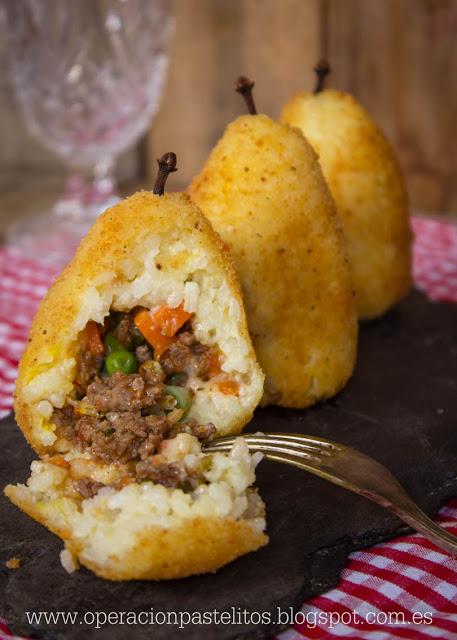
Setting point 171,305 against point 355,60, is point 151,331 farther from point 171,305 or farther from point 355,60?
point 355,60

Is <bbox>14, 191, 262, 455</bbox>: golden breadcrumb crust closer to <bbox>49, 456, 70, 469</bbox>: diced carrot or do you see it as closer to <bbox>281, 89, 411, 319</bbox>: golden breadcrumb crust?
<bbox>49, 456, 70, 469</bbox>: diced carrot

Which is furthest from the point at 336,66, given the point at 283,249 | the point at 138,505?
the point at 138,505

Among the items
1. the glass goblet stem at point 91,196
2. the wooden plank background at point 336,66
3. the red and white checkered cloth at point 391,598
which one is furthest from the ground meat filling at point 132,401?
the wooden plank background at point 336,66

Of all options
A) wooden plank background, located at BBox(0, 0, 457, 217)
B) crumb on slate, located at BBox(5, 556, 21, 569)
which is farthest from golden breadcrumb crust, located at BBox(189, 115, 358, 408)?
wooden plank background, located at BBox(0, 0, 457, 217)

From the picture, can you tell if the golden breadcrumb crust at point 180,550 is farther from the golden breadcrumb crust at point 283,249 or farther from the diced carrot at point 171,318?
the golden breadcrumb crust at point 283,249

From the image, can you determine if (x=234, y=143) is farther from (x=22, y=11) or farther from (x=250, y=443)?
(x=22, y=11)

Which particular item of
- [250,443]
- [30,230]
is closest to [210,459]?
[250,443]

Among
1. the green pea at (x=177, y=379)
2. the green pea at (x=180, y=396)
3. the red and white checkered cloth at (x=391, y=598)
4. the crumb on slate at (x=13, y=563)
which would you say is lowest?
the red and white checkered cloth at (x=391, y=598)
